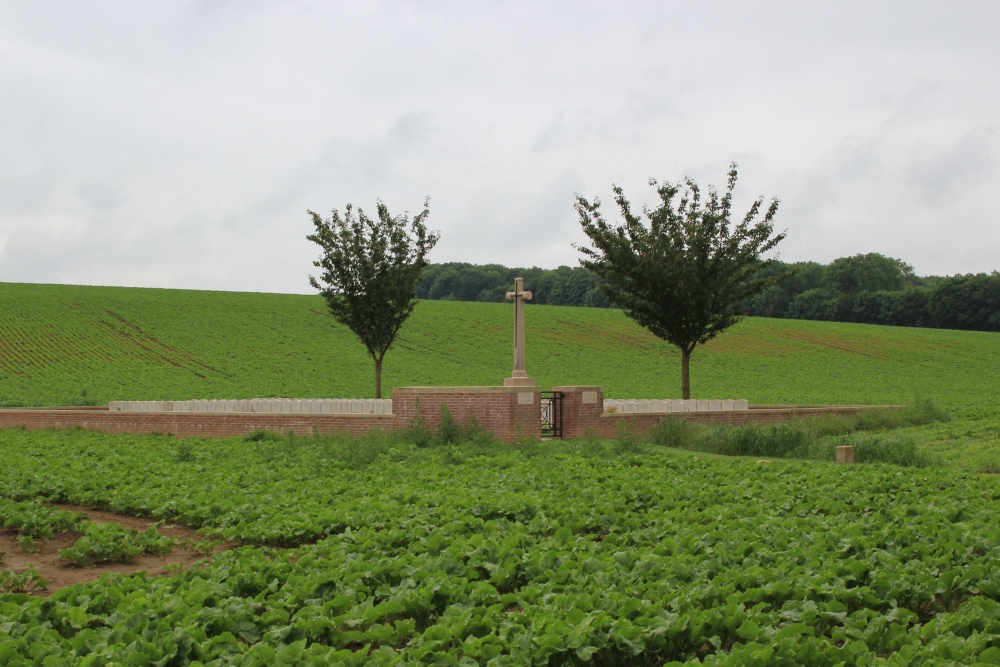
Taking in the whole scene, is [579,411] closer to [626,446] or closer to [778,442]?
[626,446]

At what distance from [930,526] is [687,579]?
8.35 feet

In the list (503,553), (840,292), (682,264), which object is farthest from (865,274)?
(503,553)

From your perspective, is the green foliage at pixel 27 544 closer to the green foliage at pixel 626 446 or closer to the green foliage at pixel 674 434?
the green foliage at pixel 626 446

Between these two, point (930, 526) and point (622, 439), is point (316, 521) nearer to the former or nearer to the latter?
point (930, 526)

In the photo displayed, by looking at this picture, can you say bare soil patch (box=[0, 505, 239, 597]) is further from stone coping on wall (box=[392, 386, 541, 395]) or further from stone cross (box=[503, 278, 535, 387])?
stone cross (box=[503, 278, 535, 387])

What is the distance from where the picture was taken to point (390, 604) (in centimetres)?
538

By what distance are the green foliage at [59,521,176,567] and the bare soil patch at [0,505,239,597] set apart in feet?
0.21

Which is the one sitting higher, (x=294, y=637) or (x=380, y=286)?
(x=380, y=286)

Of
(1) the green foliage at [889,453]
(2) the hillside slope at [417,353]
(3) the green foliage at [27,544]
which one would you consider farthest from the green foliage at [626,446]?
(2) the hillside slope at [417,353]

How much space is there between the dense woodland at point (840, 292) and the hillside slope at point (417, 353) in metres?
12.9

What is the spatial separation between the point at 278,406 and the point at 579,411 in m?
6.52

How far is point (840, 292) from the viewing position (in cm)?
8694

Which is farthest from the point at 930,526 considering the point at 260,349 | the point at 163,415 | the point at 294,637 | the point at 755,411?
the point at 260,349

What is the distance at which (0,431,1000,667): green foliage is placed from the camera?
476cm
